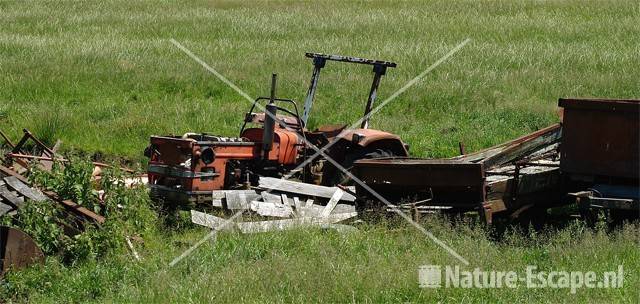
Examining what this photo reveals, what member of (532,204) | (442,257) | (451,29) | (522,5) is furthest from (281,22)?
(442,257)

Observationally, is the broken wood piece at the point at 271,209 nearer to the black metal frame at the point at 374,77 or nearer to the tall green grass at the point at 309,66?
the black metal frame at the point at 374,77

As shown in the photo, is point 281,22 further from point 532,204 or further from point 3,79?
point 532,204

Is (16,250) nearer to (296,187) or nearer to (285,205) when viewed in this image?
(285,205)

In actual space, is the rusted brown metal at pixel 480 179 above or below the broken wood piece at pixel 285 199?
above

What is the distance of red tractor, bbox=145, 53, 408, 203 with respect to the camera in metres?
11.3

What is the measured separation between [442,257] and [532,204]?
2.54 m

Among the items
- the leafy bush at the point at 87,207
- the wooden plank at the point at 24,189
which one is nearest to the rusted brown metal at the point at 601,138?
the leafy bush at the point at 87,207

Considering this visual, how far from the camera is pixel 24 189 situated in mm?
10281

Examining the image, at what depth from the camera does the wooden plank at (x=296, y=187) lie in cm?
1175

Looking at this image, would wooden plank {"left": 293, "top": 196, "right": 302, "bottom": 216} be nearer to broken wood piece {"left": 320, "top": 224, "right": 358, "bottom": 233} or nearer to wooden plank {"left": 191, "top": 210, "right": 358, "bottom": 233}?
wooden plank {"left": 191, "top": 210, "right": 358, "bottom": 233}

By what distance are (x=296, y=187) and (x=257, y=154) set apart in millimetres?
586

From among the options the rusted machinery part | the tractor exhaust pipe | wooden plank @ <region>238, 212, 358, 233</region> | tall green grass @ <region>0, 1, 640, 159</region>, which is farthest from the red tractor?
tall green grass @ <region>0, 1, 640, 159</region>

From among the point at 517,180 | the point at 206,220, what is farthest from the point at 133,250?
the point at 517,180

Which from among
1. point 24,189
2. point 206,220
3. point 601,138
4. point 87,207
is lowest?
point 206,220
